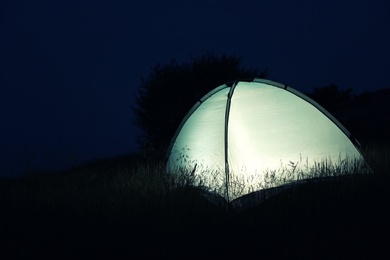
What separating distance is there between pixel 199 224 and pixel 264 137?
12.0 ft

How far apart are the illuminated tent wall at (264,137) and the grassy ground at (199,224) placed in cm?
127

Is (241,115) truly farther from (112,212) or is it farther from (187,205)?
(112,212)

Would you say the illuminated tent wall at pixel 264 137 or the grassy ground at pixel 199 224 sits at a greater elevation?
the illuminated tent wall at pixel 264 137

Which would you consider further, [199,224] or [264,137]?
[264,137]

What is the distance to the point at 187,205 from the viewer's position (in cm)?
655

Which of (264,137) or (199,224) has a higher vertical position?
(264,137)

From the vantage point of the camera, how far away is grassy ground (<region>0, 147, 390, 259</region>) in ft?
16.1

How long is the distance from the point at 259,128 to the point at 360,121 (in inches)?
514

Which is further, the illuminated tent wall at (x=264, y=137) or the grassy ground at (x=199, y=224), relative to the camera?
the illuminated tent wall at (x=264, y=137)

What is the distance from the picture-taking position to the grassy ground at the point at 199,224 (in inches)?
193

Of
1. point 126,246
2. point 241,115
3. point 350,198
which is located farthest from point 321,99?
point 126,246

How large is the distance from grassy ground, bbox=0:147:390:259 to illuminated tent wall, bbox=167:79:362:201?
1.27 metres

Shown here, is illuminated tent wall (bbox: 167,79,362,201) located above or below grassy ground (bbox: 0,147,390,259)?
above

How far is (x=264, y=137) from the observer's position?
352 inches
